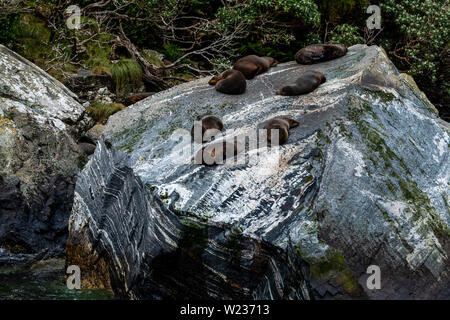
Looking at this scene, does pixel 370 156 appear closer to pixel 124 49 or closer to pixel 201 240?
pixel 201 240

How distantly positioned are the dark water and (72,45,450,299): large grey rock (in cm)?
88

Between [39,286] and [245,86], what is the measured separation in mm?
3569

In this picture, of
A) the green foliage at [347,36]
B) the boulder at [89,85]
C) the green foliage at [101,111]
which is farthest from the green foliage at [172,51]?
the green foliage at [347,36]

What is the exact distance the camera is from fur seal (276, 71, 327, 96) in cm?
621

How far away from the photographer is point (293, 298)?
4547mm

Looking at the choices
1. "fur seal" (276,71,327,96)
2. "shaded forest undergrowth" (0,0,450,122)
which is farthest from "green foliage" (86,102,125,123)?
"fur seal" (276,71,327,96)

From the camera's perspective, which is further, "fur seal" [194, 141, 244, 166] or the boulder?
the boulder

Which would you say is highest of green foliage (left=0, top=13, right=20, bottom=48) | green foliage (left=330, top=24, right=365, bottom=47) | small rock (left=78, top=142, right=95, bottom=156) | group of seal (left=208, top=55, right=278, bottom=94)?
green foliage (left=330, top=24, right=365, bottom=47)

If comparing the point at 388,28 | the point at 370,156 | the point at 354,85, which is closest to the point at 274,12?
the point at 388,28

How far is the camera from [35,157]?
7.42 meters

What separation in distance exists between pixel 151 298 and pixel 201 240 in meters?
0.89

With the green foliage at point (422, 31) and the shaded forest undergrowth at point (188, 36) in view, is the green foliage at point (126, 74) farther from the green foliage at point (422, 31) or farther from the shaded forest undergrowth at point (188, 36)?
the green foliage at point (422, 31)

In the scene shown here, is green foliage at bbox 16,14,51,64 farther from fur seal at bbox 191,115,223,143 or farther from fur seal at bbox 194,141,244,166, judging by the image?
fur seal at bbox 194,141,244,166
